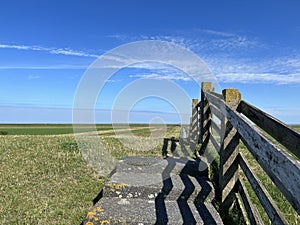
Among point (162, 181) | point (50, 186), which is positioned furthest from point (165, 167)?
point (50, 186)

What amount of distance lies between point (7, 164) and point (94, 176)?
2.97m

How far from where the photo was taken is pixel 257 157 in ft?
10.0

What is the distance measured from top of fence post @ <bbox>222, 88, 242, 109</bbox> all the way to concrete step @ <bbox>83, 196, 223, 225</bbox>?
5.29 ft

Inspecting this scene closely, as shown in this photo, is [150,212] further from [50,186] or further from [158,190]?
[50,186]

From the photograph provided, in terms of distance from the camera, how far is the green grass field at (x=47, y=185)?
4906mm

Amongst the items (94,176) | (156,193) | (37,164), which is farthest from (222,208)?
(37,164)

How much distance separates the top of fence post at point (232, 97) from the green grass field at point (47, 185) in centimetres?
301

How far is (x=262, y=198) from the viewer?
11.7 feet

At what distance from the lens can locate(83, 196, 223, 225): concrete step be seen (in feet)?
12.6

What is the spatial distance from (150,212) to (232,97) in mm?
2141

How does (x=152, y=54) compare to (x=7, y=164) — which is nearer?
(x=152, y=54)

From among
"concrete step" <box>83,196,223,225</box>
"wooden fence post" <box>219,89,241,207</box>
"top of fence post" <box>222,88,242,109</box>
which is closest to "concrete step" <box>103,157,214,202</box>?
"concrete step" <box>83,196,223,225</box>

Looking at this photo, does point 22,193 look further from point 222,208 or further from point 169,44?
point 169,44

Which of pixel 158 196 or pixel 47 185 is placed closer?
pixel 158 196
